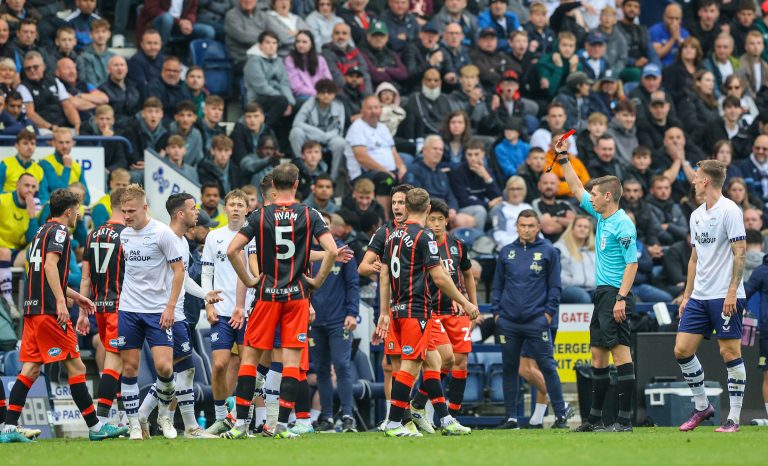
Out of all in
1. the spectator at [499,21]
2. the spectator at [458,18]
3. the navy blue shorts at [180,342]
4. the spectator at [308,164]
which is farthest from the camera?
the spectator at [499,21]

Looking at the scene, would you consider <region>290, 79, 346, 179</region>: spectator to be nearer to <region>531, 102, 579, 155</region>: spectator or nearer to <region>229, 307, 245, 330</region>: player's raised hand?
<region>531, 102, 579, 155</region>: spectator

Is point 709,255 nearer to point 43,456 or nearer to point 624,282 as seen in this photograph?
point 624,282

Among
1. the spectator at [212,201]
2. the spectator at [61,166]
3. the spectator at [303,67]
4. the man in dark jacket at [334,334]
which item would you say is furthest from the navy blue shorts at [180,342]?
the spectator at [303,67]

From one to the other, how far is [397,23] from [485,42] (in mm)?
1691

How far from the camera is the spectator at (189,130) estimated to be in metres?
20.4

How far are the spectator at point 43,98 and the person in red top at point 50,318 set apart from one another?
6.58 metres

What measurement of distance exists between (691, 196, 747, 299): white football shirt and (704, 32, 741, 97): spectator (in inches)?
530

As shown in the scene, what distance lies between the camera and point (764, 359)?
1680 centimetres

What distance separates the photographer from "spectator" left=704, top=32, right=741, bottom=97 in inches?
1055

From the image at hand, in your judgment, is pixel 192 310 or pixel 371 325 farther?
pixel 371 325

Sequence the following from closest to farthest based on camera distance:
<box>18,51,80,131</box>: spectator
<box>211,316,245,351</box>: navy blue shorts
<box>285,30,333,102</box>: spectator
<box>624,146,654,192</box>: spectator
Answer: <box>211,316,245,351</box>: navy blue shorts
<box>18,51,80,131</box>: spectator
<box>285,30,333,102</box>: spectator
<box>624,146,654,192</box>: spectator

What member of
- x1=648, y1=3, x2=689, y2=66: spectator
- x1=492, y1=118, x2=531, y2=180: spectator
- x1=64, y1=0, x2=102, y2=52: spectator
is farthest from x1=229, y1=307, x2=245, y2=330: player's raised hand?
x1=648, y1=3, x2=689, y2=66: spectator

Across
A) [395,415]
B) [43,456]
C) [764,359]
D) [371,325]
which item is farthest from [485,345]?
[43,456]

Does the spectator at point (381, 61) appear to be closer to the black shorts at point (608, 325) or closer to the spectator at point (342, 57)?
the spectator at point (342, 57)
